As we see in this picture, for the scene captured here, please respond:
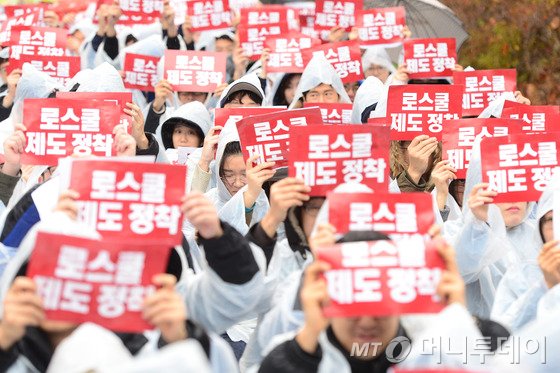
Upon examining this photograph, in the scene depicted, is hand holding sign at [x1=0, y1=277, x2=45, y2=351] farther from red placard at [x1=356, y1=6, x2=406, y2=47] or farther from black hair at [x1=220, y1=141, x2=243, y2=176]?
red placard at [x1=356, y1=6, x2=406, y2=47]

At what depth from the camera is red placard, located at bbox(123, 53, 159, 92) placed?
10.5 meters

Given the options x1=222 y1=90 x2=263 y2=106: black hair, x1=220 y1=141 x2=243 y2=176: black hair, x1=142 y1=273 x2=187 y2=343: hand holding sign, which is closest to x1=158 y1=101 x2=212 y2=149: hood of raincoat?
x1=222 y1=90 x2=263 y2=106: black hair

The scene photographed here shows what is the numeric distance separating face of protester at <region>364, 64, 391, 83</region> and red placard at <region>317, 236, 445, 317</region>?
24.2 feet

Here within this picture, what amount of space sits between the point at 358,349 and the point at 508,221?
7.71 feet

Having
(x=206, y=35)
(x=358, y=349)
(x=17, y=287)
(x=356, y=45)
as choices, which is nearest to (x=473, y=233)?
(x=358, y=349)

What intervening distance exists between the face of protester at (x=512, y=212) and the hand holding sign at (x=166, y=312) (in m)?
2.74

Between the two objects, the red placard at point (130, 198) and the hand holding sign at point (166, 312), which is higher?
the red placard at point (130, 198)

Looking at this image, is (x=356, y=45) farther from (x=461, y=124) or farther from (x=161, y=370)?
(x=161, y=370)

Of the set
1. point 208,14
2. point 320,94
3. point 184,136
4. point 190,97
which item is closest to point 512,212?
point 320,94

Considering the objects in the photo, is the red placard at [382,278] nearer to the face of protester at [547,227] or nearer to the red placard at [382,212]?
the red placard at [382,212]

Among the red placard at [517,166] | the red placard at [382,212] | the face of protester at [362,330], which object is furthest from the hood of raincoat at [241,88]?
the face of protester at [362,330]

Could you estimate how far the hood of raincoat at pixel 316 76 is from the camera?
907cm

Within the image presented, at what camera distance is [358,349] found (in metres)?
4.27

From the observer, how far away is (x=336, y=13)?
11727mm
